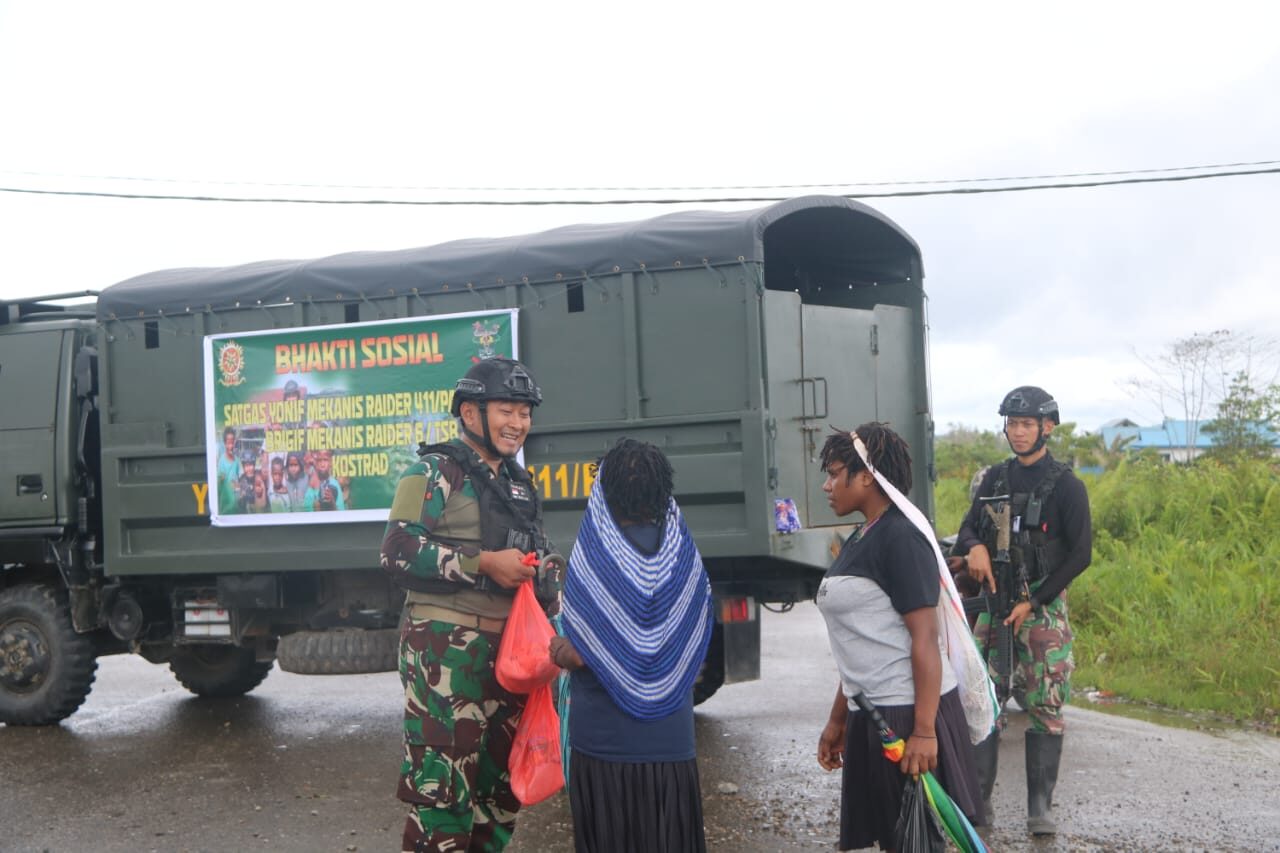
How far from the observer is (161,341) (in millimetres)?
7902

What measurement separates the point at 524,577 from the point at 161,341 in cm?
483

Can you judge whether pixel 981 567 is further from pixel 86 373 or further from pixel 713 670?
pixel 86 373

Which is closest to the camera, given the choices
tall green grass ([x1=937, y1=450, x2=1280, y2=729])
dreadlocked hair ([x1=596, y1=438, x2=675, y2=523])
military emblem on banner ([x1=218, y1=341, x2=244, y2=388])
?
dreadlocked hair ([x1=596, y1=438, x2=675, y2=523])

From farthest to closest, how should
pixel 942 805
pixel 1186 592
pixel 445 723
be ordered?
pixel 1186 592, pixel 445 723, pixel 942 805

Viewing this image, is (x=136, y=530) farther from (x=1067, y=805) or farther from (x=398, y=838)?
(x=1067, y=805)

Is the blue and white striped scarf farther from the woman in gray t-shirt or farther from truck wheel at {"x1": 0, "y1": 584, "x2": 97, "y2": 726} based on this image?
truck wheel at {"x1": 0, "y1": 584, "x2": 97, "y2": 726}

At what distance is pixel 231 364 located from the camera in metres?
7.68

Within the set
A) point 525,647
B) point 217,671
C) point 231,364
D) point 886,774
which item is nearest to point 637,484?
point 525,647

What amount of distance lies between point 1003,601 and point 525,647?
2339 mm

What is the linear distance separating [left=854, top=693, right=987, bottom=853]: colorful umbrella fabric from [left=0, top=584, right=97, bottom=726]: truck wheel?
6.40 m

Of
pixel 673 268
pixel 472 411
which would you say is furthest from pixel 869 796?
pixel 673 268

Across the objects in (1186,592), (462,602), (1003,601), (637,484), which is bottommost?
(1186,592)

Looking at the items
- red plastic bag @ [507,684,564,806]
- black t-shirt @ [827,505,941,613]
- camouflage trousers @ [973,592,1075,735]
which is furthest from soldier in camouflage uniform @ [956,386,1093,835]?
red plastic bag @ [507,684,564,806]

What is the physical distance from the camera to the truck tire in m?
7.41
